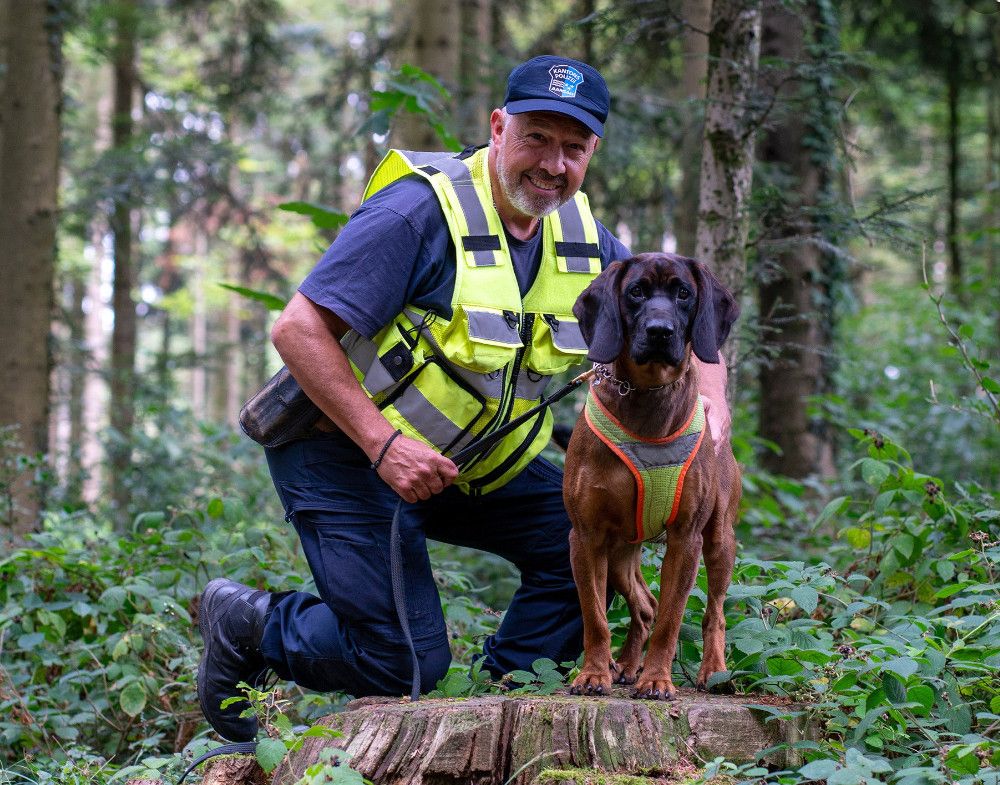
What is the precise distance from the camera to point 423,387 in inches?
158

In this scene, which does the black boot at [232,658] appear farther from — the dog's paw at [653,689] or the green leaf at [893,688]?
the green leaf at [893,688]

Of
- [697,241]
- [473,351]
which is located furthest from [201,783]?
[697,241]

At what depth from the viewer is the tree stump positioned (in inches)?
125

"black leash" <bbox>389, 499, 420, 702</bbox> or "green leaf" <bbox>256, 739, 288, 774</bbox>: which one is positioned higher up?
"black leash" <bbox>389, 499, 420, 702</bbox>

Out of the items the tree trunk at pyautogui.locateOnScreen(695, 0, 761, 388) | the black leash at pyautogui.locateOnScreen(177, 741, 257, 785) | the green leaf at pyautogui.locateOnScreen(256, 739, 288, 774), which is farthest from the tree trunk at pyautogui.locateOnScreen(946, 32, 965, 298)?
the green leaf at pyautogui.locateOnScreen(256, 739, 288, 774)

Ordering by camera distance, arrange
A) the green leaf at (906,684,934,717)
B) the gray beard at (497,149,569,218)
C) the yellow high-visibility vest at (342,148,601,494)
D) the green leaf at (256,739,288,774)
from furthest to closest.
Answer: the gray beard at (497,149,569,218) → the yellow high-visibility vest at (342,148,601,494) → the green leaf at (906,684,934,717) → the green leaf at (256,739,288,774)

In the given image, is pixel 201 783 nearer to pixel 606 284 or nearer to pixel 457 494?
Answer: pixel 457 494

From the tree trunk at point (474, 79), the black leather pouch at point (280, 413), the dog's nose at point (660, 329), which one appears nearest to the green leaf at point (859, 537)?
the dog's nose at point (660, 329)

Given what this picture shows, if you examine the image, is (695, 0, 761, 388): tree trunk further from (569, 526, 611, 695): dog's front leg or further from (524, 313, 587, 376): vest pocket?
(569, 526, 611, 695): dog's front leg

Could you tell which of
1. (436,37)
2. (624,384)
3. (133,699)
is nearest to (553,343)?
(624,384)

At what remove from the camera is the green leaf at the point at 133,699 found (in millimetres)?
4582

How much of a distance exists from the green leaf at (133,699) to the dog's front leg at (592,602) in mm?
2177

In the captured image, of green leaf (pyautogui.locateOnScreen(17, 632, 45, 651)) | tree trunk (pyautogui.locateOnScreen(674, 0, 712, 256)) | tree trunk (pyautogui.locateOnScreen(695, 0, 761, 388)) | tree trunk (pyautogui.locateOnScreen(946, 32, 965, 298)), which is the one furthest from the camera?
tree trunk (pyautogui.locateOnScreen(946, 32, 965, 298))

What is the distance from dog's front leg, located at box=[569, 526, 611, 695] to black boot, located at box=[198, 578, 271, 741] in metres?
1.37
